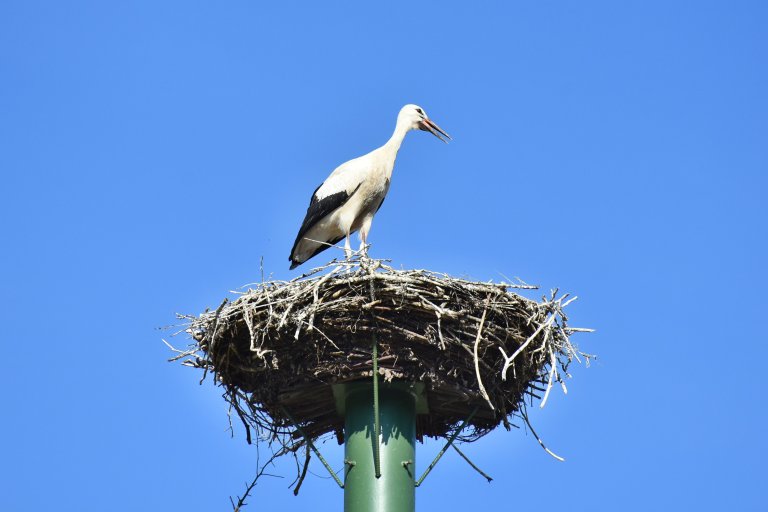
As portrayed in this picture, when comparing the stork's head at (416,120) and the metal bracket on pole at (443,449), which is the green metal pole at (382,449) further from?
the stork's head at (416,120)

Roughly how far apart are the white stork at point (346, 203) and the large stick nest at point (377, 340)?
112 inches

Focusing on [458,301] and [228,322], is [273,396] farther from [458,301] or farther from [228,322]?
[458,301]

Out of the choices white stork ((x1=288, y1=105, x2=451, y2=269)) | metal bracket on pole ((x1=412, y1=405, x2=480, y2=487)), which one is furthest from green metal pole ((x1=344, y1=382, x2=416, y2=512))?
white stork ((x1=288, y1=105, x2=451, y2=269))

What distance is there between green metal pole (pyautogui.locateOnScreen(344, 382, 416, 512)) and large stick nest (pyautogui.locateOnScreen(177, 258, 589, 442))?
0.17 metres

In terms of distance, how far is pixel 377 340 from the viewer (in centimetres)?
860

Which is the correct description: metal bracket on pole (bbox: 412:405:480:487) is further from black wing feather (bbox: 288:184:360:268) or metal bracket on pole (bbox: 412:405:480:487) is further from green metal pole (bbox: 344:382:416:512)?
black wing feather (bbox: 288:184:360:268)

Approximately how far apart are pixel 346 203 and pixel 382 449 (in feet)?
12.7

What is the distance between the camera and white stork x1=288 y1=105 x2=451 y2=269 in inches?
468

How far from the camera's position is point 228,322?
29.0 feet

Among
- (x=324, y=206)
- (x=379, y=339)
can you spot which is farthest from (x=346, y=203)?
(x=379, y=339)

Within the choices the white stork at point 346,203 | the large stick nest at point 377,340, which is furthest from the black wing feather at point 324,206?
the large stick nest at point 377,340

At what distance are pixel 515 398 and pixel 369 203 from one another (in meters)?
3.38

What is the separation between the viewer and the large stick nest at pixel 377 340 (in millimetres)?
8586

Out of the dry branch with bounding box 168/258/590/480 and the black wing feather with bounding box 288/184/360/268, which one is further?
the black wing feather with bounding box 288/184/360/268
